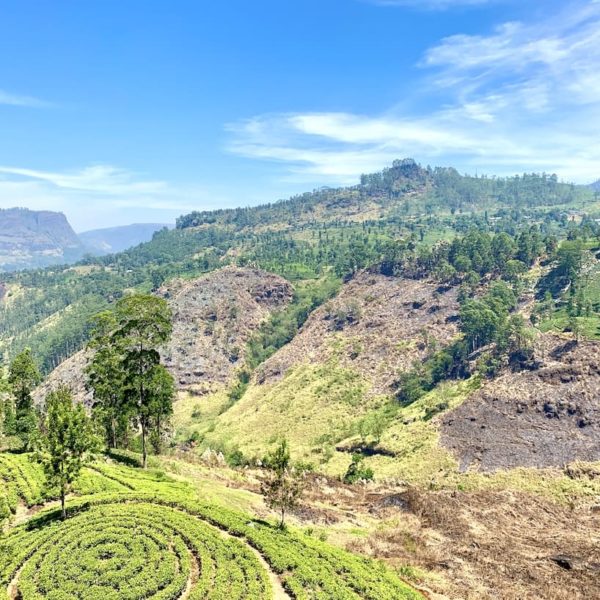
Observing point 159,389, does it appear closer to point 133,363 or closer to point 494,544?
point 133,363

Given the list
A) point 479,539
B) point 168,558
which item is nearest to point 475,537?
point 479,539

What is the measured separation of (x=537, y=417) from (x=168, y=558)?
72453mm

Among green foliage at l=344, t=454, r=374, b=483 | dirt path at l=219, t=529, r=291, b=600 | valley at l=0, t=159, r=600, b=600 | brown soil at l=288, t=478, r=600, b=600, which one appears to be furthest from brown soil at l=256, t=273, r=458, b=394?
dirt path at l=219, t=529, r=291, b=600

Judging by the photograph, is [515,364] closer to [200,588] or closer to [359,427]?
[359,427]

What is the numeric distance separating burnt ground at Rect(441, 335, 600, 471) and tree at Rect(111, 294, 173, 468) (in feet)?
171

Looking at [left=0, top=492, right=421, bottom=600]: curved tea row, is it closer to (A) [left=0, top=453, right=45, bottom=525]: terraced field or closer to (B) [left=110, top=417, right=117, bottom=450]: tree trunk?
(A) [left=0, top=453, right=45, bottom=525]: terraced field

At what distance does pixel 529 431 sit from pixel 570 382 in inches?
611

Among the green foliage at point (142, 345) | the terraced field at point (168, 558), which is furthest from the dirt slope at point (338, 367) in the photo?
the terraced field at point (168, 558)

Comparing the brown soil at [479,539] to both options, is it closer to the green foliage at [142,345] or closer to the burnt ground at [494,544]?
the burnt ground at [494,544]

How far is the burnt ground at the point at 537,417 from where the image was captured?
78.9 metres

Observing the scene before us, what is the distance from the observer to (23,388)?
67.8 metres

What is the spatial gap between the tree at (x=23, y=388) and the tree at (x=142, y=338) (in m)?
14.8

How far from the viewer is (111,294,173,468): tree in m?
57.5

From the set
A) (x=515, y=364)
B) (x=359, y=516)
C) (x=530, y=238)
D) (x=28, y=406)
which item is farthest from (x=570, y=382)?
(x=530, y=238)
